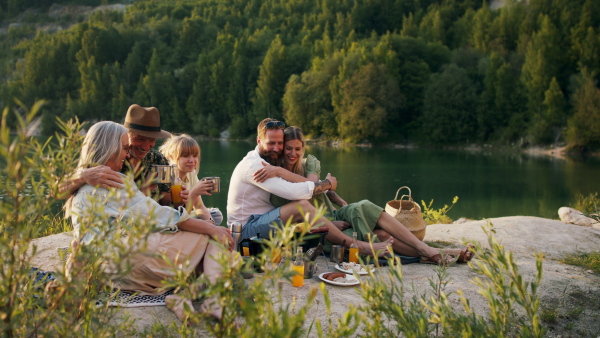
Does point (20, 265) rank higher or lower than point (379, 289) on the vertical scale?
higher

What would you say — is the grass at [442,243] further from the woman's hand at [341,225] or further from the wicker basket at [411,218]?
the woman's hand at [341,225]

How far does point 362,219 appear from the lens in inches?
205

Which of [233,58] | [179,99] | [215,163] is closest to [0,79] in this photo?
[179,99]

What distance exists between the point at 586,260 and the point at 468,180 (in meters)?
17.7

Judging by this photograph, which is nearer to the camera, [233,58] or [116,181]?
[116,181]

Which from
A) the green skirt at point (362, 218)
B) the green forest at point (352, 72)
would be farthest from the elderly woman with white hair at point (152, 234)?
the green forest at point (352, 72)

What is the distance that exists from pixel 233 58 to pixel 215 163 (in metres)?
39.0

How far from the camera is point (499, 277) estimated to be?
1.83 metres

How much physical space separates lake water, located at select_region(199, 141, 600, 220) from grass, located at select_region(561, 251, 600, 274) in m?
8.14

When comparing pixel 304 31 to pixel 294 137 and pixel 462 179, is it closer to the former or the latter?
pixel 462 179

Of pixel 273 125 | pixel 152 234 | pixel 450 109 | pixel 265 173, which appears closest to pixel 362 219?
pixel 265 173

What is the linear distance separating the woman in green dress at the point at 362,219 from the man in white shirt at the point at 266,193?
0.10 metres

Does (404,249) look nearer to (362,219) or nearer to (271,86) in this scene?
(362,219)

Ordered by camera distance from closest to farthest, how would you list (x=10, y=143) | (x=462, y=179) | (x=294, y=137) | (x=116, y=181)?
(x=10, y=143) → (x=116, y=181) → (x=294, y=137) → (x=462, y=179)
